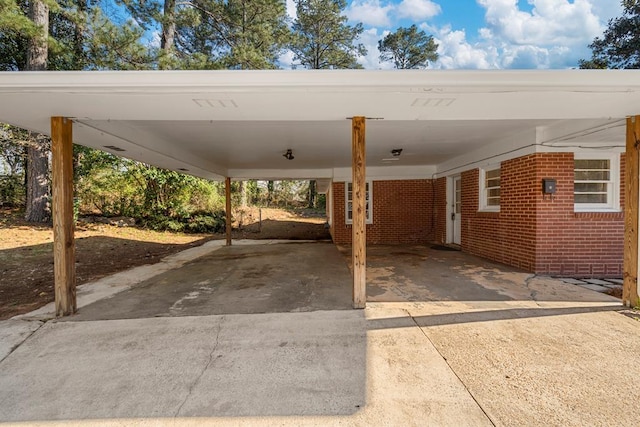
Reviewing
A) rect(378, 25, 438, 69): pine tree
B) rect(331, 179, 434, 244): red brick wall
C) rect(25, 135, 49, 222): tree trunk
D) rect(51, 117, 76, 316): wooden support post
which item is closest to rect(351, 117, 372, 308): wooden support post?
rect(51, 117, 76, 316): wooden support post

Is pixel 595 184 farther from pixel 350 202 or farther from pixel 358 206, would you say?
pixel 350 202

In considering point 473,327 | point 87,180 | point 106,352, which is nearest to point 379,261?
point 473,327

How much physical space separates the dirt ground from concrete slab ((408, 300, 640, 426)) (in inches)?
198

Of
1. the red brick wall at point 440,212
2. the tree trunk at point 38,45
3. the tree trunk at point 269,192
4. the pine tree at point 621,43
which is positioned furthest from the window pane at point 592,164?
the tree trunk at point 269,192

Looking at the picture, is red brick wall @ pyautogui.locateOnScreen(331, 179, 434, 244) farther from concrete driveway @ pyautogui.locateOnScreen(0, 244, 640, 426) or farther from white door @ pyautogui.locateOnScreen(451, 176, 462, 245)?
concrete driveway @ pyautogui.locateOnScreen(0, 244, 640, 426)

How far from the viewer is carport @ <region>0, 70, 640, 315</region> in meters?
2.83

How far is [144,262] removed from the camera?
7258 mm

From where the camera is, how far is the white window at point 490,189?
6891 millimetres

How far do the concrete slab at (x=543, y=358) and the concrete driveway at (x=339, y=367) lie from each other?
12 mm

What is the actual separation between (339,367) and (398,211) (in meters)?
8.01

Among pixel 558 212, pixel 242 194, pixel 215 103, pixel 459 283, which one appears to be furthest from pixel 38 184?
pixel 558 212

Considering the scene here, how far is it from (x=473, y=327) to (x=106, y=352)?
3.52 m

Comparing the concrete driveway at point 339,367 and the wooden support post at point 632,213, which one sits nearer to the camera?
the concrete driveway at point 339,367

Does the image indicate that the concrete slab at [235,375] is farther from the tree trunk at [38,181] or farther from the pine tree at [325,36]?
the pine tree at [325,36]
